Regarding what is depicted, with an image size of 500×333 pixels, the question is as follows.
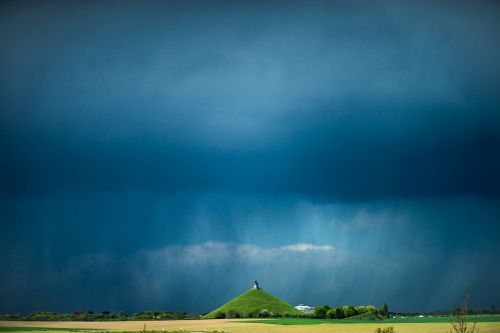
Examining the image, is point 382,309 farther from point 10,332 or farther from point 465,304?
point 465,304

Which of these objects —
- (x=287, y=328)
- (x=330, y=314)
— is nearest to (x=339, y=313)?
(x=330, y=314)

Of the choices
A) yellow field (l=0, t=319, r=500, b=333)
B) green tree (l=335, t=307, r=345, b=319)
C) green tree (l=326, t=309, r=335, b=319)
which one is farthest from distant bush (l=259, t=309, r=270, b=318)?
yellow field (l=0, t=319, r=500, b=333)

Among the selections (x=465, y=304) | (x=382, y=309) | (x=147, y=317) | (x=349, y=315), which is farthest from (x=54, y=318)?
(x=465, y=304)

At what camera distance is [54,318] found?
138 metres

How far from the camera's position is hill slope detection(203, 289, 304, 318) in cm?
17271

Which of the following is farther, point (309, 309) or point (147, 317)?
point (309, 309)

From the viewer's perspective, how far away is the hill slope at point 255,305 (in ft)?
567

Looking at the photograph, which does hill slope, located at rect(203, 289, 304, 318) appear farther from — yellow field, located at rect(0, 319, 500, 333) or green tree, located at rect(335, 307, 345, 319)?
yellow field, located at rect(0, 319, 500, 333)

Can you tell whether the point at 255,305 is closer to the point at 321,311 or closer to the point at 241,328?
the point at 321,311

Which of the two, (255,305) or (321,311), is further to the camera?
(255,305)

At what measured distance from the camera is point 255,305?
593ft

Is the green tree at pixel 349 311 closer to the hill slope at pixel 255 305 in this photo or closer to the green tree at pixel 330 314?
the green tree at pixel 330 314

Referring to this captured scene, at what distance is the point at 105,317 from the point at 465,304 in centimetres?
11391

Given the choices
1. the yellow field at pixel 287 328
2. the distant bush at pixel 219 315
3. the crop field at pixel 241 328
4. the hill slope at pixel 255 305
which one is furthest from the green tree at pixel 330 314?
the yellow field at pixel 287 328
